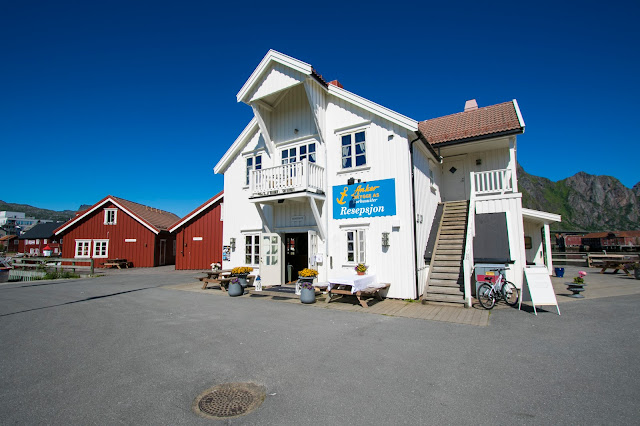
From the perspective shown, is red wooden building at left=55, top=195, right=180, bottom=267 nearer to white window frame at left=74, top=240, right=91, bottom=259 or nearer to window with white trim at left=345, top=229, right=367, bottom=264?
white window frame at left=74, top=240, right=91, bottom=259

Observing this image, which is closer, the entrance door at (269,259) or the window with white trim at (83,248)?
the entrance door at (269,259)

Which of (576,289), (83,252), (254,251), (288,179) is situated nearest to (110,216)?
(83,252)

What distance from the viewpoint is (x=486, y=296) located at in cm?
904

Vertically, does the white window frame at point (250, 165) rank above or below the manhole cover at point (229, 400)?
above

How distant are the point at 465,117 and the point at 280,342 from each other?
44.7 ft

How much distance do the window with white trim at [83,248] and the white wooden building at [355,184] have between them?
21129 mm

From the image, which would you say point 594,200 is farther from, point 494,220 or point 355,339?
point 355,339

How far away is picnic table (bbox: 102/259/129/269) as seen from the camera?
1019 inches

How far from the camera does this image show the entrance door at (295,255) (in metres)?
14.2

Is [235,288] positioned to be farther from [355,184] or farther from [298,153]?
[298,153]

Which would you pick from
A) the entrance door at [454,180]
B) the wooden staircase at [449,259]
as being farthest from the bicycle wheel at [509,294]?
the entrance door at [454,180]

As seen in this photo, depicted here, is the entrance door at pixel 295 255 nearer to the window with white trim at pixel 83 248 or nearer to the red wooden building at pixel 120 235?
the red wooden building at pixel 120 235

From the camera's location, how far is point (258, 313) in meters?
8.58

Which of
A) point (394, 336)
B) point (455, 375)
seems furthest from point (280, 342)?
point (455, 375)
